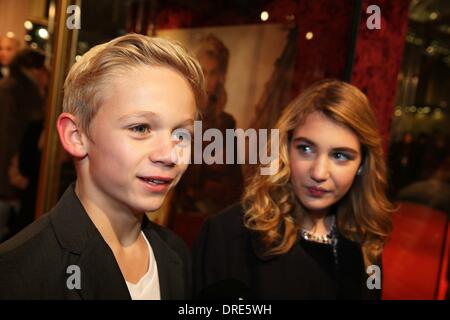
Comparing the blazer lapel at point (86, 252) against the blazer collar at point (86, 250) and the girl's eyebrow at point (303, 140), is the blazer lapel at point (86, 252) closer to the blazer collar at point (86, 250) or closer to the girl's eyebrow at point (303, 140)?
the blazer collar at point (86, 250)

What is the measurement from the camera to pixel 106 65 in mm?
933

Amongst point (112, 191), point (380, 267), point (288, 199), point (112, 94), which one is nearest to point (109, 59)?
point (112, 94)

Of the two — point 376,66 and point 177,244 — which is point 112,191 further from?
point 376,66

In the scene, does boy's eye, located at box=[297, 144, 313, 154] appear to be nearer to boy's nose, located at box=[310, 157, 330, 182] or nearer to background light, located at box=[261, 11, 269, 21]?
boy's nose, located at box=[310, 157, 330, 182]

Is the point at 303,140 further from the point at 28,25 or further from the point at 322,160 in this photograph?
the point at 28,25

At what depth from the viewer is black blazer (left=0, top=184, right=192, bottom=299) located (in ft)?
2.82

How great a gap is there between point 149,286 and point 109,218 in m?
0.20

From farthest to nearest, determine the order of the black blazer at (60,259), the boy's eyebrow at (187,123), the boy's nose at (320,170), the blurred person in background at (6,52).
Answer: the boy's nose at (320,170), the blurred person in background at (6,52), the boy's eyebrow at (187,123), the black blazer at (60,259)

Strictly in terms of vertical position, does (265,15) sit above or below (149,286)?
above

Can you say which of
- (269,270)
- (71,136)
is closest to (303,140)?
(269,270)

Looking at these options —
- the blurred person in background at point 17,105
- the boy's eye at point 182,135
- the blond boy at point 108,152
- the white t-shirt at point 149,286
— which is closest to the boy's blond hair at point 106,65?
the blond boy at point 108,152

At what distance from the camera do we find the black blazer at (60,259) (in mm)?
858

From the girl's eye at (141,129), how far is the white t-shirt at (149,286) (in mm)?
338

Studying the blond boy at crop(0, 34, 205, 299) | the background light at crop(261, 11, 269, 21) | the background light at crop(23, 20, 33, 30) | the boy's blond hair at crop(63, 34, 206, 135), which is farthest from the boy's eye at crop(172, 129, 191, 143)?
the background light at crop(261, 11, 269, 21)
